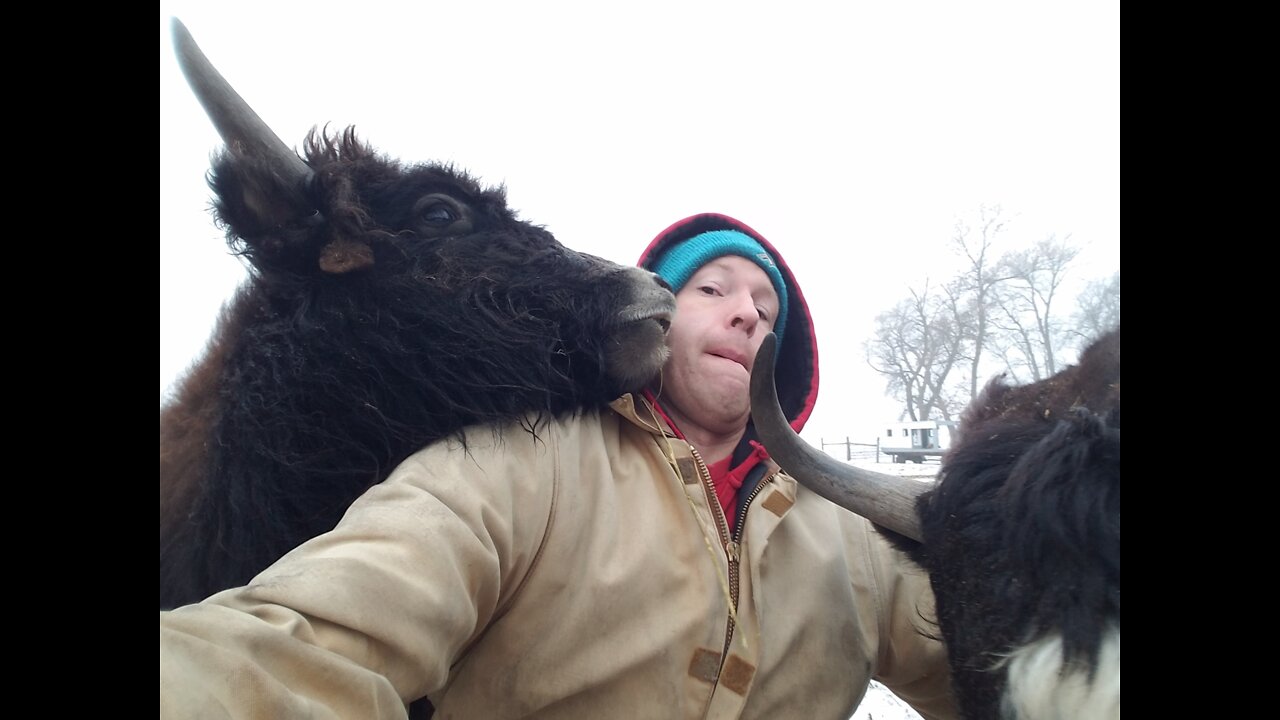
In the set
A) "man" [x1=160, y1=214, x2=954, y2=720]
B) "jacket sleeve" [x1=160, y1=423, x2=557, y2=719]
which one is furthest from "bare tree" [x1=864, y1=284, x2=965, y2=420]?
"jacket sleeve" [x1=160, y1=423, x2=557, y2=719]

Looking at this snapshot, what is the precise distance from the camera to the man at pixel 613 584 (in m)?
1.12

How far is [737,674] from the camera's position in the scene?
1856 millimetres

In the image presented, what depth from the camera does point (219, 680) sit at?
3.16 feet

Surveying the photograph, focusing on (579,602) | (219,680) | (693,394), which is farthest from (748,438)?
(219,680)

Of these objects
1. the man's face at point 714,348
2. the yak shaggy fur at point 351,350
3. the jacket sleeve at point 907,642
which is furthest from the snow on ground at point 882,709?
the yak shaggy fur at point 351,350

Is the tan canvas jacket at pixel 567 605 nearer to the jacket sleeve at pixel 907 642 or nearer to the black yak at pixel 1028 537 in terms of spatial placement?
the jacket sleeve at pixel 907 642

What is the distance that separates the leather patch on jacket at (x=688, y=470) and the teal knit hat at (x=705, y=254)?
800 mm

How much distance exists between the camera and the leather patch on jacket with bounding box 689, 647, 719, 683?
6.05 ft

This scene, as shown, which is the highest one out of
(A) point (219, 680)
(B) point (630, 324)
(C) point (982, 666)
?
(B) point (630, 324)

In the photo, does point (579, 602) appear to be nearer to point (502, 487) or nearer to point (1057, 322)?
point (502, 487)

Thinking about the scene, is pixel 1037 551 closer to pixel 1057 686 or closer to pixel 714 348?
pixel 1057 686

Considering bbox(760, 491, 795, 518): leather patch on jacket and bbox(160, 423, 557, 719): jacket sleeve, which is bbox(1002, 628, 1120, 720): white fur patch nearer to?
bbox(760, 491, 795, 518): leather patch on jacket
